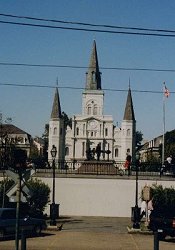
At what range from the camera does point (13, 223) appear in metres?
21.7

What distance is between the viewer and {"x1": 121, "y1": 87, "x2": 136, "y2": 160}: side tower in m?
128

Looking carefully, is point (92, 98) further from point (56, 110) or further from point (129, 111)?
A: point (129, 111)

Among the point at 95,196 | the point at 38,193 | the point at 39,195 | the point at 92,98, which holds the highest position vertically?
the point at 92,98

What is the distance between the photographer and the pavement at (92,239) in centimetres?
1977

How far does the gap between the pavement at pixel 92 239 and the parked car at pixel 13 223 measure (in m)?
0.40

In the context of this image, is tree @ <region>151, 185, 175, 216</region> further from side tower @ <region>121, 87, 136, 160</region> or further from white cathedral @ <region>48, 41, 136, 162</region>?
white cathedral @ <region>48, 41, 136, 162</region>

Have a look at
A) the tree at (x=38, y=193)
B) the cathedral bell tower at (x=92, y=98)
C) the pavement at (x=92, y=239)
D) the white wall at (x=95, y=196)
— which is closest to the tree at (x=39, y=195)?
the tree at (x=38, y=193)

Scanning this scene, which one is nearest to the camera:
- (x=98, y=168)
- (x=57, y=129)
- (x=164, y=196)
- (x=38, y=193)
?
(x=164, y=196)

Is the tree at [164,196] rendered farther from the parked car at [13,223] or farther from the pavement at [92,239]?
the parked car at [13,223]

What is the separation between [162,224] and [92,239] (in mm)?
3261

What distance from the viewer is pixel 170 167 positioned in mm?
37375

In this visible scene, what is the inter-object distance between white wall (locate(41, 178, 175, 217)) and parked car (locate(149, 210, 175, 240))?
11.7 metres

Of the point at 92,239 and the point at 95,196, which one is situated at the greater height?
the point at 95,196

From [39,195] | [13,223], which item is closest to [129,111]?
[39,195]
